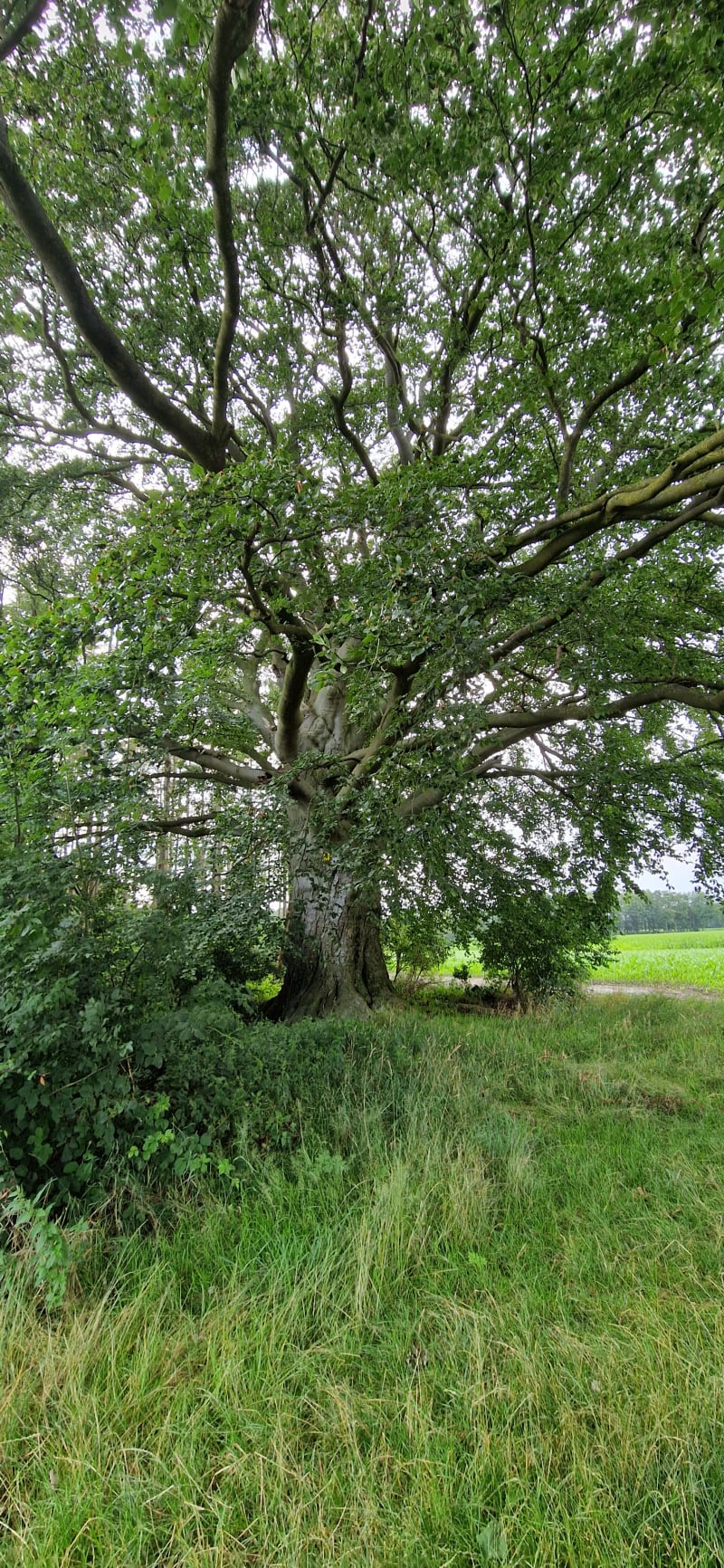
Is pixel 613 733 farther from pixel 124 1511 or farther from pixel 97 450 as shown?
pixel 124 1511

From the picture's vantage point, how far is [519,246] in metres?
4.38

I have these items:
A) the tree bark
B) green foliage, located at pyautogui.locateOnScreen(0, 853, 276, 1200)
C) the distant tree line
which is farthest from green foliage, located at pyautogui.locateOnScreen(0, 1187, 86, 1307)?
the distant tree line

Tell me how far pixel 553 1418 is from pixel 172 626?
4.15 metres

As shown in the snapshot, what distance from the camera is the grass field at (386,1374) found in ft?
4.80

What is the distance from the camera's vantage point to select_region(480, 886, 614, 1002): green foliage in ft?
28.5

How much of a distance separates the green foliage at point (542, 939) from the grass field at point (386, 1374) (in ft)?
17.2

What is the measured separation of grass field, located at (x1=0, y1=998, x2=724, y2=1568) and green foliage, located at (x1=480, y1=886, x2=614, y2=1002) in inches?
207

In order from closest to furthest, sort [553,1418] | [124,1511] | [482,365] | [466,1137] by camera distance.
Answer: [124,1511] < [553,1418] < [466,1137] < [482,365]

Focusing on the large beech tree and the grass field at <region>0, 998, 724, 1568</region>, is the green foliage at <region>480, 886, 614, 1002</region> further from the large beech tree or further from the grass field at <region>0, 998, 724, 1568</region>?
the grass field at <region>0, 998, 724, 1568</region>

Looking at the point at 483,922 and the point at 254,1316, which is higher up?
the point at 483,922

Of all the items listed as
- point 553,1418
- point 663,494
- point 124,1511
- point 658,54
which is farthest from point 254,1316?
point 658,54

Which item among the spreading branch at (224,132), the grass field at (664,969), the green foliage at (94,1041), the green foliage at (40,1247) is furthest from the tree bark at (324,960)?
the grass field at (664,969)

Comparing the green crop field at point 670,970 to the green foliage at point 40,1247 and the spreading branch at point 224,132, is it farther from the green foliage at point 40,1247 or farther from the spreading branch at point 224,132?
the spreading branch at point 224,132

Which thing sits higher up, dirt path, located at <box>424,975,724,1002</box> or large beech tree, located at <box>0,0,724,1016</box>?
large beech tree, located at <box>0,0,724,1016</box>
